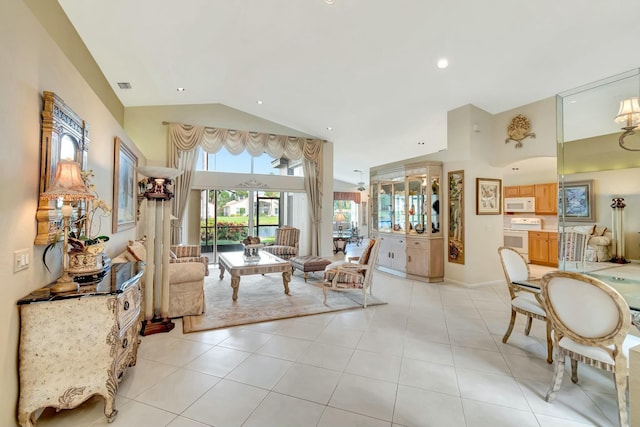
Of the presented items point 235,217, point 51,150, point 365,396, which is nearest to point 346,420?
point 365,396

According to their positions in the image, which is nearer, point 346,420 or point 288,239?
point 346,420

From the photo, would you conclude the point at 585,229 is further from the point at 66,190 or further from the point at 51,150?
the point at 51,150

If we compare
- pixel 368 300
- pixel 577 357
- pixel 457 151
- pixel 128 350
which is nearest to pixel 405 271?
pixel 368 300

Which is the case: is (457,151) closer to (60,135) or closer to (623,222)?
(623,222)

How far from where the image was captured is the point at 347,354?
8.79 ft

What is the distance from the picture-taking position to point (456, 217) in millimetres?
5344

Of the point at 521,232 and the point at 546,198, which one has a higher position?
the point at 546,198

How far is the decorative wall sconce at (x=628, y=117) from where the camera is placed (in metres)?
3.22

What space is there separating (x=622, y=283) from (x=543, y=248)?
514 centimetres

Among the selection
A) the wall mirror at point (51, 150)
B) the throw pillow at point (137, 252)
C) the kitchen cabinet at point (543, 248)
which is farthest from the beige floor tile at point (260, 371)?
the kitchen cabinet at point (543, 248)

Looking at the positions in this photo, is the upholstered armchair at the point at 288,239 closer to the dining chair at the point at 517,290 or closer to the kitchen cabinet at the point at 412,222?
the kitchen cabinet at the point at 412,222

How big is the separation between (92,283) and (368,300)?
3.42 m

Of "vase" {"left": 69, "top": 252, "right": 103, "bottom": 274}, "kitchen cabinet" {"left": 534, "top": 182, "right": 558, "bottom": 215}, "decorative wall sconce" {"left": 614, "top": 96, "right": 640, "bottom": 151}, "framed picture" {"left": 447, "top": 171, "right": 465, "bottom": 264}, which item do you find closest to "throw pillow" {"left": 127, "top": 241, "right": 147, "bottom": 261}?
"vase" {"left": 69, "top": 252, "right": 103, "bottom": 274}

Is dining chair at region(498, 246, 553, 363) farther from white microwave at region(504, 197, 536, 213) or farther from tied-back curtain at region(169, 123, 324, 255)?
white microwave at region(504, 197, 536, 213)
